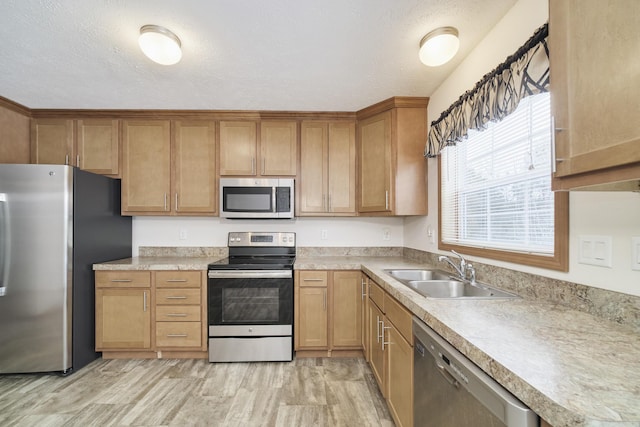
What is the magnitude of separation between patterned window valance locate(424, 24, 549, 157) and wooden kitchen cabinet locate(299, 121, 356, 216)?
1.03 meters

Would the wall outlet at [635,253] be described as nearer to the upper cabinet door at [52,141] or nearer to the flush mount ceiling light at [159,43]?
the flush mount ceiling light at [159,43]

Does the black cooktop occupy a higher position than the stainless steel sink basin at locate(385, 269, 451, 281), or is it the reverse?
the black cooktop

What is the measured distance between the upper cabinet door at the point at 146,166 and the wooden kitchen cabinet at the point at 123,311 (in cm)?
71


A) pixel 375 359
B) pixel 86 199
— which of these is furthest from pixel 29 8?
pixel 375 359

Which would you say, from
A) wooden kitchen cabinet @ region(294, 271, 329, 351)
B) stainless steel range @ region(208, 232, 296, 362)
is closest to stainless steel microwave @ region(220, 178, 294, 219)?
stainless steel range @ region(208, 232, 296, 362)

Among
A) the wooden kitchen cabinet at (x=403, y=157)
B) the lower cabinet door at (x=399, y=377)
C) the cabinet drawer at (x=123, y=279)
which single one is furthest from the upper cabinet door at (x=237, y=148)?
the lower cabinet door at (x=399, y=377)

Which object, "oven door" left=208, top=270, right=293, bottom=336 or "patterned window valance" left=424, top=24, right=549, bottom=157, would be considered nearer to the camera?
"patterned window valance" left=424, top=24, right=549, bottom=157

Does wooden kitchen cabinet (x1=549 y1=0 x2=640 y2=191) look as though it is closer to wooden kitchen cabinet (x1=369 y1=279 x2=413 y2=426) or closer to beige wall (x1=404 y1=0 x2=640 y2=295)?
beige wall (x1=404 y1=0 x2=640 y2=295)

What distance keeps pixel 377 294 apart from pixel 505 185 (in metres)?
1.08

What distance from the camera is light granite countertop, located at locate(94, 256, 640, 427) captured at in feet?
1.75

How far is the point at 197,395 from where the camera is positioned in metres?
1.94

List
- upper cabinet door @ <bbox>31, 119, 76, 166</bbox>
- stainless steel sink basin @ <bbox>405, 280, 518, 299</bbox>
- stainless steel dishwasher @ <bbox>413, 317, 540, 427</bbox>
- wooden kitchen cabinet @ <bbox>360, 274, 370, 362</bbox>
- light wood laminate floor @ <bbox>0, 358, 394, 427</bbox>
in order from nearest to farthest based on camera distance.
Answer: stainless steel dishwasher @ <bbox>413, 317, 540, 427</bbox>, stainless steel sink basin @ <bbox>405, 280, 518, 299</bbox>, light wood laminate floor @ <bbox>0, 358, 394, 427</bbox>, wooden kitchen cabinet @ <bbox>360, 274, 370, 362</bbox>, upper cabinet door @ <bbox>31, 119, 76, 166</bbox>

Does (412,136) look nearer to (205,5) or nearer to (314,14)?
(314,14)

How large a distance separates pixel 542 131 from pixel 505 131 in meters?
0.30
